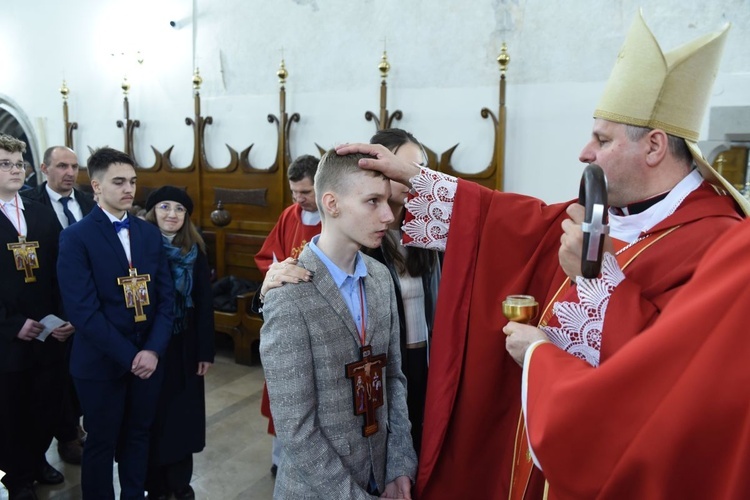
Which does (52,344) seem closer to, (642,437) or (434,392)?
(434,392)

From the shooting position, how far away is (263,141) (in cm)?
584

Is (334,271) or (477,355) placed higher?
(334,271)

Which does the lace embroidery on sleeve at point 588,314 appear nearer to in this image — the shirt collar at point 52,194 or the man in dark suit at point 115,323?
the man in dark suit at point 115,323

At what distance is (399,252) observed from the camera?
77.9 inches

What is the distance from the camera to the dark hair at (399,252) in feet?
6.42

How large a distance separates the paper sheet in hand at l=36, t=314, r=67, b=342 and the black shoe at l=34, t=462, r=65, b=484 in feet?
2.56

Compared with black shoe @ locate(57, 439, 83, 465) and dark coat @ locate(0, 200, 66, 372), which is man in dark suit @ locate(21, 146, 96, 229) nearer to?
dark coat @ locate(0, 200, 66, 372)

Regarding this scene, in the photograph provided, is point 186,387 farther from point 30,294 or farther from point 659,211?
point 659,211

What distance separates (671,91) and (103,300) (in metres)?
2.31

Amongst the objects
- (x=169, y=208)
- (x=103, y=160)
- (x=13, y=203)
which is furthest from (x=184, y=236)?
(x=13, y=203)

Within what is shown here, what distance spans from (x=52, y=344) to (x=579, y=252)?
2.78 m

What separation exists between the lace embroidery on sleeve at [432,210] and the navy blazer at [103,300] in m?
1.40

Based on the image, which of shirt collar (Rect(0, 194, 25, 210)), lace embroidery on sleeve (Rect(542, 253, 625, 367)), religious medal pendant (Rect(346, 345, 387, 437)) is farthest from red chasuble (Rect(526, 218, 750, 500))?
shirt collar (Rect(0, 194, 25, 210))

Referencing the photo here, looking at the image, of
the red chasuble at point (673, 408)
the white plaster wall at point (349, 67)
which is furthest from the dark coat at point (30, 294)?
the white plaster wall at point (349, 67)
